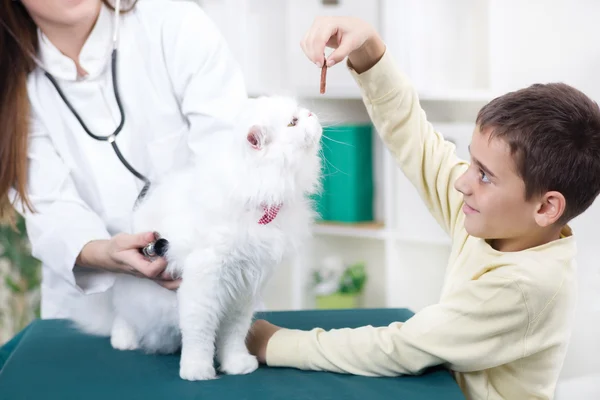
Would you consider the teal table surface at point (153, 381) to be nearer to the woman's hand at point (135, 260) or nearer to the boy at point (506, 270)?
the boy at point (506, 270)

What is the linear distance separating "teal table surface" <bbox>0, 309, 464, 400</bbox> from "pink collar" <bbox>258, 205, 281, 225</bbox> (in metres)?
0.23

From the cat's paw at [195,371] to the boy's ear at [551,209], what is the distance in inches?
20.7

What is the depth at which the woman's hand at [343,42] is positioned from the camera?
3.42 ft

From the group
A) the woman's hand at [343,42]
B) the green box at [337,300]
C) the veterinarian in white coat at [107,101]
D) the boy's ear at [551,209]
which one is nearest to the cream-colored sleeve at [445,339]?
the boy's ear at [551,209]

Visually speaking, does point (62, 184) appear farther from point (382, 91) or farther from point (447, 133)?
point (447, 133)

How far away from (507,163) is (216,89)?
23.7 inches

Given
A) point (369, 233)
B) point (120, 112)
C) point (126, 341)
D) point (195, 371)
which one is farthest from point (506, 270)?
point (369, 233)

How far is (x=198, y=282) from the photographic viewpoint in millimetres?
1048

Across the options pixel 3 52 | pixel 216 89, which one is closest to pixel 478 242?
pixel 216 89

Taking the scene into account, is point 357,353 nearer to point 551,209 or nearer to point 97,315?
point 551,209

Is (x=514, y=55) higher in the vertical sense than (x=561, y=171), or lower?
higher

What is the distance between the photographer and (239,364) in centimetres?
109

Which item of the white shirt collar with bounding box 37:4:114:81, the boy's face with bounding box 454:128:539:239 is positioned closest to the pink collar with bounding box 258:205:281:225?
the boy's face with bounding box 454:128:539:239

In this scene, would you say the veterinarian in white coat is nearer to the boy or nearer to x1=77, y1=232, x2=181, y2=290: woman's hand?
x1=77, y1=232, x2=181, y2=290: woman's hand
